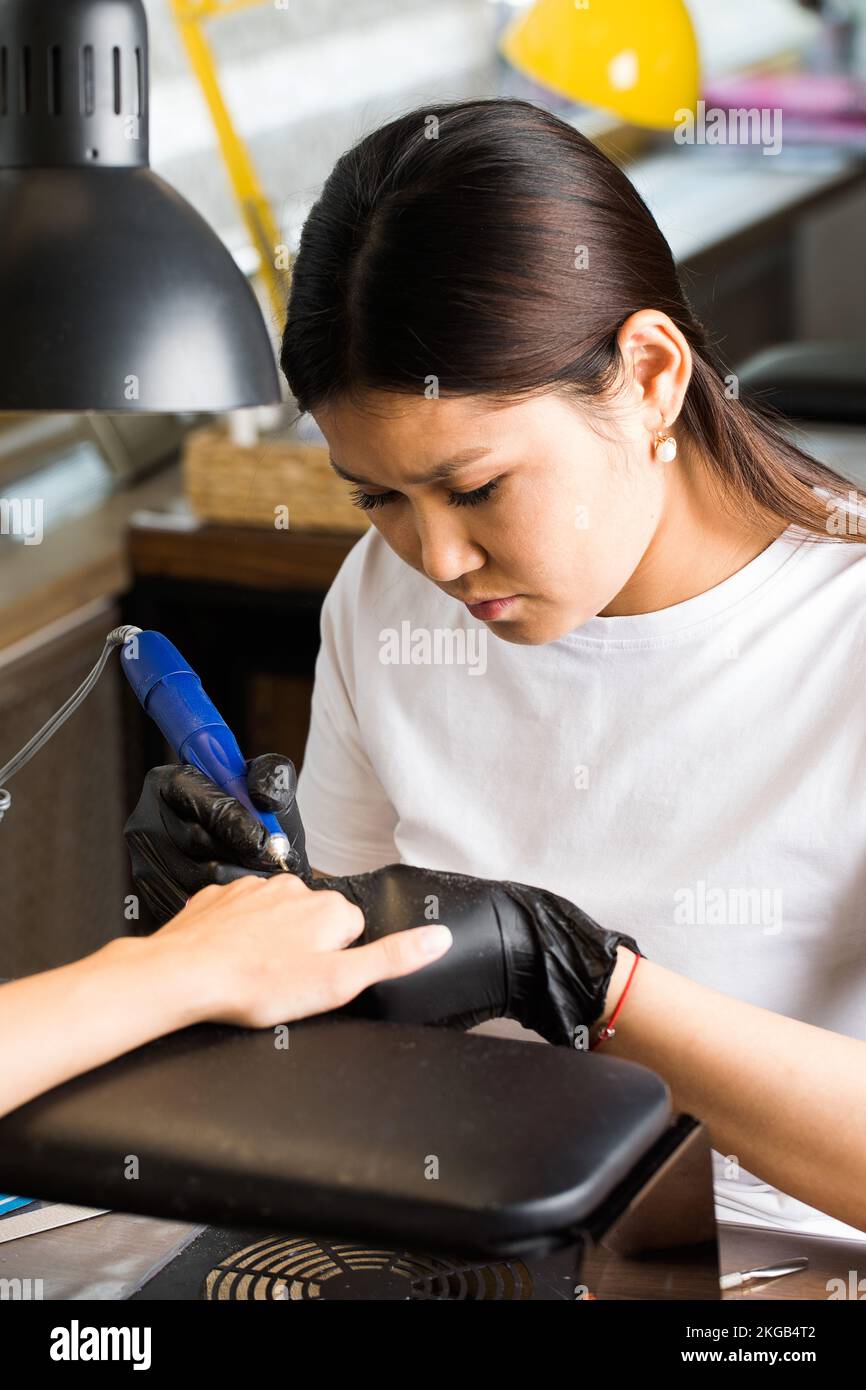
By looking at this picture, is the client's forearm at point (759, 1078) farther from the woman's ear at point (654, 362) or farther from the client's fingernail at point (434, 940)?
the woman's ear at point (654, 362)

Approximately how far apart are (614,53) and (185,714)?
1259mm

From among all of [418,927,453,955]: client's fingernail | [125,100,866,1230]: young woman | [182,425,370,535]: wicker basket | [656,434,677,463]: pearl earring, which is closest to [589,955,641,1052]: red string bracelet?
[125,100,866,1230]: young woman

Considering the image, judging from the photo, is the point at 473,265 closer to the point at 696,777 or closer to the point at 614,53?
the point at 696,777

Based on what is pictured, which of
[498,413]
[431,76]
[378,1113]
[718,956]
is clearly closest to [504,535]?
[498,413]

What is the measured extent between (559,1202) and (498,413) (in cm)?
51

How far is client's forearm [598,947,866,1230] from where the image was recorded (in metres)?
0.84

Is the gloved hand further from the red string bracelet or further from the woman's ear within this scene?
the woman's ear

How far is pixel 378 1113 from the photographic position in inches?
21.9

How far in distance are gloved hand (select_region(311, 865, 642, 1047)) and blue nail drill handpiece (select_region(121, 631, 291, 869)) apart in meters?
0.10

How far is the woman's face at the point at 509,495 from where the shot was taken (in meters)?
0.90

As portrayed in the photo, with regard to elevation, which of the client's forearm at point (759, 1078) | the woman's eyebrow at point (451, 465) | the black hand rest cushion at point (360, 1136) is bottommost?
the client's forearm at point (759, 1078)

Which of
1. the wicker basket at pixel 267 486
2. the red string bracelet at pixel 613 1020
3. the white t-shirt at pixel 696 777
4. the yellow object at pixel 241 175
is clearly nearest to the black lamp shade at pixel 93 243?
the white t-shirt at pixel 696 777

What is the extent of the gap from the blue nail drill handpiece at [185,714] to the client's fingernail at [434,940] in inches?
5.9
